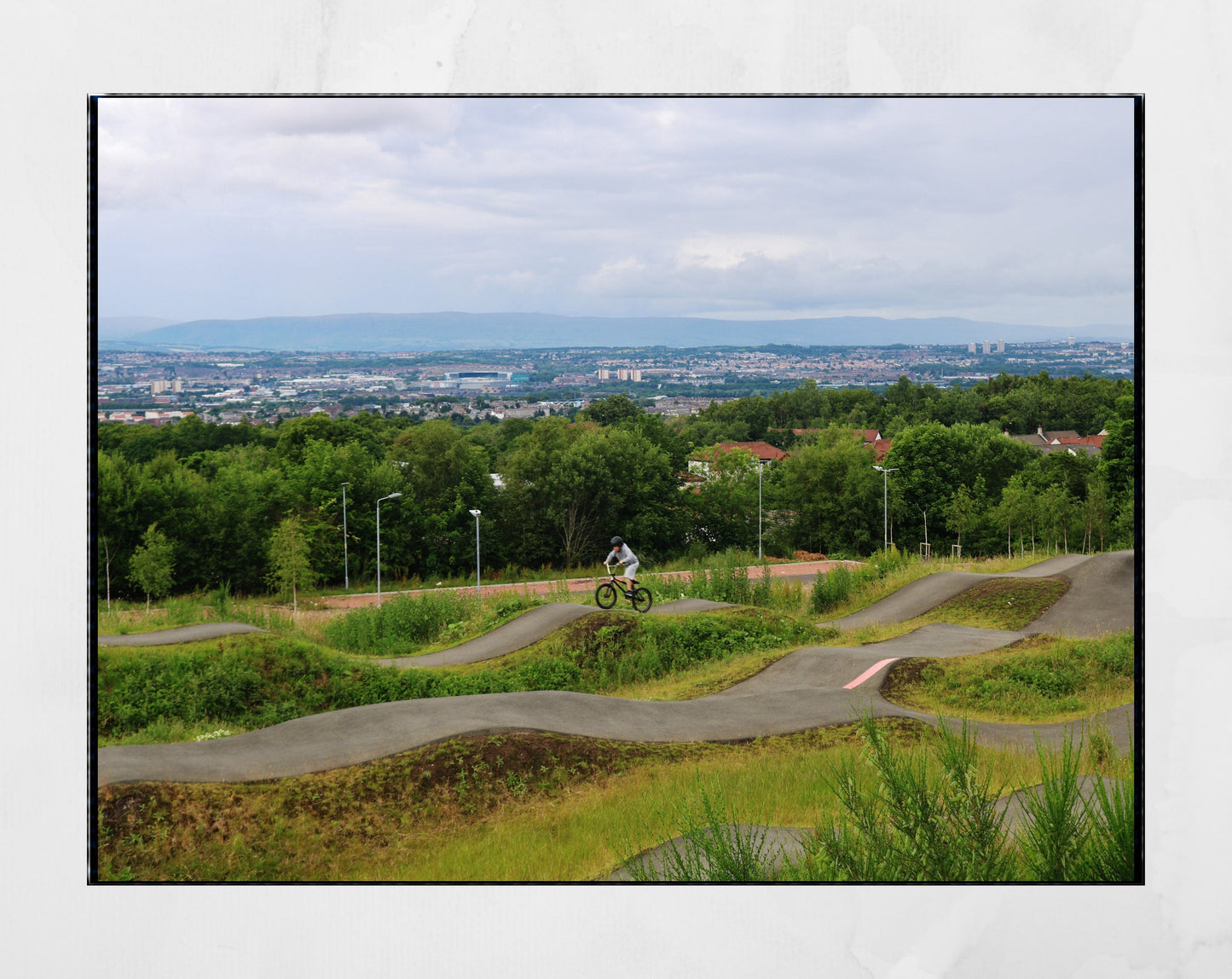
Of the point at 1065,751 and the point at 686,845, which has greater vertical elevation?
the point at 1065,751

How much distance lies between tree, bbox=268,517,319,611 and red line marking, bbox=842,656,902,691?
133 inches

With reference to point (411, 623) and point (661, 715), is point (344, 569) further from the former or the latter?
point (661, 715)

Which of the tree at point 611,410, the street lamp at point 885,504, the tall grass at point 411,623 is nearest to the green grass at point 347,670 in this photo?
the tall grass at point 411,623

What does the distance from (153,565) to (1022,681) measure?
497 centimetres

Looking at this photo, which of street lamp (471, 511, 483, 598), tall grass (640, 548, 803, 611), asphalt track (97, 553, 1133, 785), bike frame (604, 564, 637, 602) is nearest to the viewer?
asphalt track (97, 553, 1133, 785)

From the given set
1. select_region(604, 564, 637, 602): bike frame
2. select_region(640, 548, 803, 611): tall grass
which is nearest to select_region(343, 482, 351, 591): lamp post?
select_region(604, 564, 637, 602): bike frame

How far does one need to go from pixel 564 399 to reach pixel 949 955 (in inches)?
142

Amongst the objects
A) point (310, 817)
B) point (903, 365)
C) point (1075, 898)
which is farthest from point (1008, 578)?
point (310, 817)

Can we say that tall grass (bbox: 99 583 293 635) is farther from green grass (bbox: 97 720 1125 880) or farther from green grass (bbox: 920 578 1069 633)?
green grass (bbox: 920 578 1069 633)

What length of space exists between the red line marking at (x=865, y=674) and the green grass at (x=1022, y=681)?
0.21 feet

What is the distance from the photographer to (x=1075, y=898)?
380cm

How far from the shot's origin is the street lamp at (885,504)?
5.97m

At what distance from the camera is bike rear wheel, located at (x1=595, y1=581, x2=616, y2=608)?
607 cm
